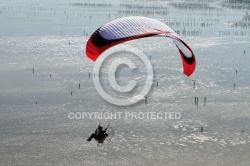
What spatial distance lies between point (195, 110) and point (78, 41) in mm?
44706

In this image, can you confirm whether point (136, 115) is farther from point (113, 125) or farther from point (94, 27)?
point (94, 27)

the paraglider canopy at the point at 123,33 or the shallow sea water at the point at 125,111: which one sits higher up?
the paraglider canopy at the point at 123,33

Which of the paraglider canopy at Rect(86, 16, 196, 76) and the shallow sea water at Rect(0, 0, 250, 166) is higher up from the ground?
the paraglider canopy at Rect(86, 16, 196, 76)

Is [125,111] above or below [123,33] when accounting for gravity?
below

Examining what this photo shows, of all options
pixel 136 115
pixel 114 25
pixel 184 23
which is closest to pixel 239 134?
pixel 136 115

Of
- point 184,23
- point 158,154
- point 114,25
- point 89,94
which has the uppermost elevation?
point 184,23

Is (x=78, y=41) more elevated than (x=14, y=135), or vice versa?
(x=78, y=41)

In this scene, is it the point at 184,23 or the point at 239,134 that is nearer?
the point at 239,134

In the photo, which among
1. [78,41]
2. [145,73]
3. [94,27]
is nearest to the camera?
[145,73]

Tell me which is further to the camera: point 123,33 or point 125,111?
point 125,111

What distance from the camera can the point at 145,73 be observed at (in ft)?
174

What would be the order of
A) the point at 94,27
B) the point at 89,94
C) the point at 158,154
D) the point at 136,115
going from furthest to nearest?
the point at 94,27 → the point at 89,94 → the point at 136,115 → the point at 158,154

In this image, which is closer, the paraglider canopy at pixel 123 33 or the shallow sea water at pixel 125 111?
the paraglider canopy at pixel 123 33

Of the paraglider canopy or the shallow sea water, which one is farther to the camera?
the shallow sea water
